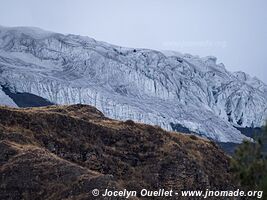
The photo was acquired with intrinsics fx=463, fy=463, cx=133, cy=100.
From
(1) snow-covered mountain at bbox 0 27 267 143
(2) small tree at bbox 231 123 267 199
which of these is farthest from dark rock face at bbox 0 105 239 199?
(1) snow-covered mountain at bbox 0 27 267 143

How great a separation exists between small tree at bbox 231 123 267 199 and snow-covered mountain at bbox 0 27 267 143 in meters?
114

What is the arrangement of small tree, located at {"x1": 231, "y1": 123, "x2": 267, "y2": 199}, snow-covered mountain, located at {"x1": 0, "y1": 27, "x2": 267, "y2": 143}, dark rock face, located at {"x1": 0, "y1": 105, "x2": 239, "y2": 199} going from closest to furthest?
small tree, located at {"x1": 231, "y1": 123, "x2": 267, "y2": 199}
dark rock face, located at {"x1": 0, "y1": 105, "x2": 239, "y2": 199}
snow-covered mountain, located at {"x1": 0, "y1": 27, "x2": 267, "y2": 143}

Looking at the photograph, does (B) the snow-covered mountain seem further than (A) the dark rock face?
Yes

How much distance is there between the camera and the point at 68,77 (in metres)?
143

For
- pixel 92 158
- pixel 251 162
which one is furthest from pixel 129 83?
pixel 251 162

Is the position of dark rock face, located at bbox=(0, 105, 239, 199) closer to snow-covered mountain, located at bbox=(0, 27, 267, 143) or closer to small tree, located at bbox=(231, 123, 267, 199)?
small tree, located at bbox=(231, 123, 267, 199)

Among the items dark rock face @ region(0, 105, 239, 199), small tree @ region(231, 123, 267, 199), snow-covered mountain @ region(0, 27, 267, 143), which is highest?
small tree @ region(231, 123, 267, 199)

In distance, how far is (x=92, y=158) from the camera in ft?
92.4

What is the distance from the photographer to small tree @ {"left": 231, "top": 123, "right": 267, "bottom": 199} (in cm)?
1412

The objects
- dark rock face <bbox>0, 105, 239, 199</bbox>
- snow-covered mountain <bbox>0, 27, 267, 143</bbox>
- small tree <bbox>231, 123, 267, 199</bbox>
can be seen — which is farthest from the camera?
snow-covered mountain <bbox>0, 27, 267, 143</bbox>

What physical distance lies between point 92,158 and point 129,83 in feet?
400

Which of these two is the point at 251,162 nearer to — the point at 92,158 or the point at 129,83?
the point at 92,158

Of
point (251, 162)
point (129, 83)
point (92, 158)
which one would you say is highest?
point (251, 162)

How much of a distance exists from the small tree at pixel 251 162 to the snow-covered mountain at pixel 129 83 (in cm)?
11386
